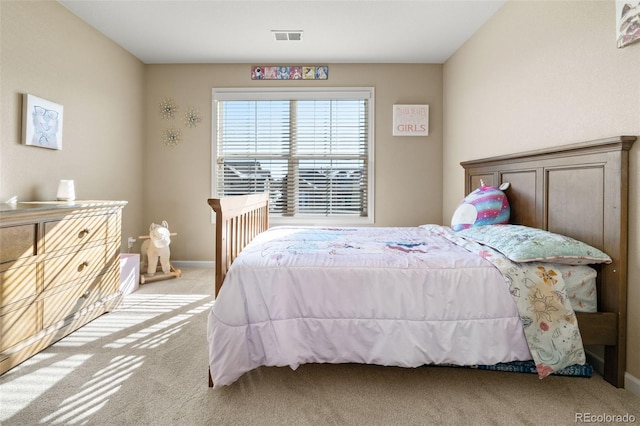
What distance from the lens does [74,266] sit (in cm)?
216

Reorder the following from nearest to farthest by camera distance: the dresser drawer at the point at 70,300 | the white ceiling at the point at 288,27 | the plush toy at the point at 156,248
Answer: the dresser drawer at the point at 70,300 → the white ceiling at the point at 288,27 → the plush toy at the point at 156,248

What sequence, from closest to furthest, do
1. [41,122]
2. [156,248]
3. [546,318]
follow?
[546,318] → [41,122] → [156,248]

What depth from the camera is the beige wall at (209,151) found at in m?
3.75

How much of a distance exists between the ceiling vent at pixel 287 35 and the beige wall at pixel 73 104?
5.56ft

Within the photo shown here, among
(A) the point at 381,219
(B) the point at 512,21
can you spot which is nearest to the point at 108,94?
(A) the point at 381,219

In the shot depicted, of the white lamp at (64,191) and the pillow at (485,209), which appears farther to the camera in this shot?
the white lamp at (64,191)


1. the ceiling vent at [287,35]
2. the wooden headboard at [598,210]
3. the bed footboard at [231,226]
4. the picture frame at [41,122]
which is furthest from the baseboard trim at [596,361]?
the picture frame at [41,122]

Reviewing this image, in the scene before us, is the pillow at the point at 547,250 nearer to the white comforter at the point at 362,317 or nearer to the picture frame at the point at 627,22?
the white comforter at the point at 362,317

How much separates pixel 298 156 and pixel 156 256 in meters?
1.93

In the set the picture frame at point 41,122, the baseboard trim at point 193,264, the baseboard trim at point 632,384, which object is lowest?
the baseboard trim at point 632,384

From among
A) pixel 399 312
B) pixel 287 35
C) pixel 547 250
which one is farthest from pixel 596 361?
pixel 287 35

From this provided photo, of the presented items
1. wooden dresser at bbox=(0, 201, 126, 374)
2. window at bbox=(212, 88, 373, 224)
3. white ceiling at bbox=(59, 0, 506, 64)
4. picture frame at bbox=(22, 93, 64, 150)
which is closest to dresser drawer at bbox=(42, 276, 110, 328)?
wooden dresser at bbox=(0, 201, 126, 374)

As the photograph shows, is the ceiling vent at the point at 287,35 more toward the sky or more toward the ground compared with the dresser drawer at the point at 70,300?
more toward the sky

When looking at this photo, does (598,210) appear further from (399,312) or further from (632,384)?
(399,312)
